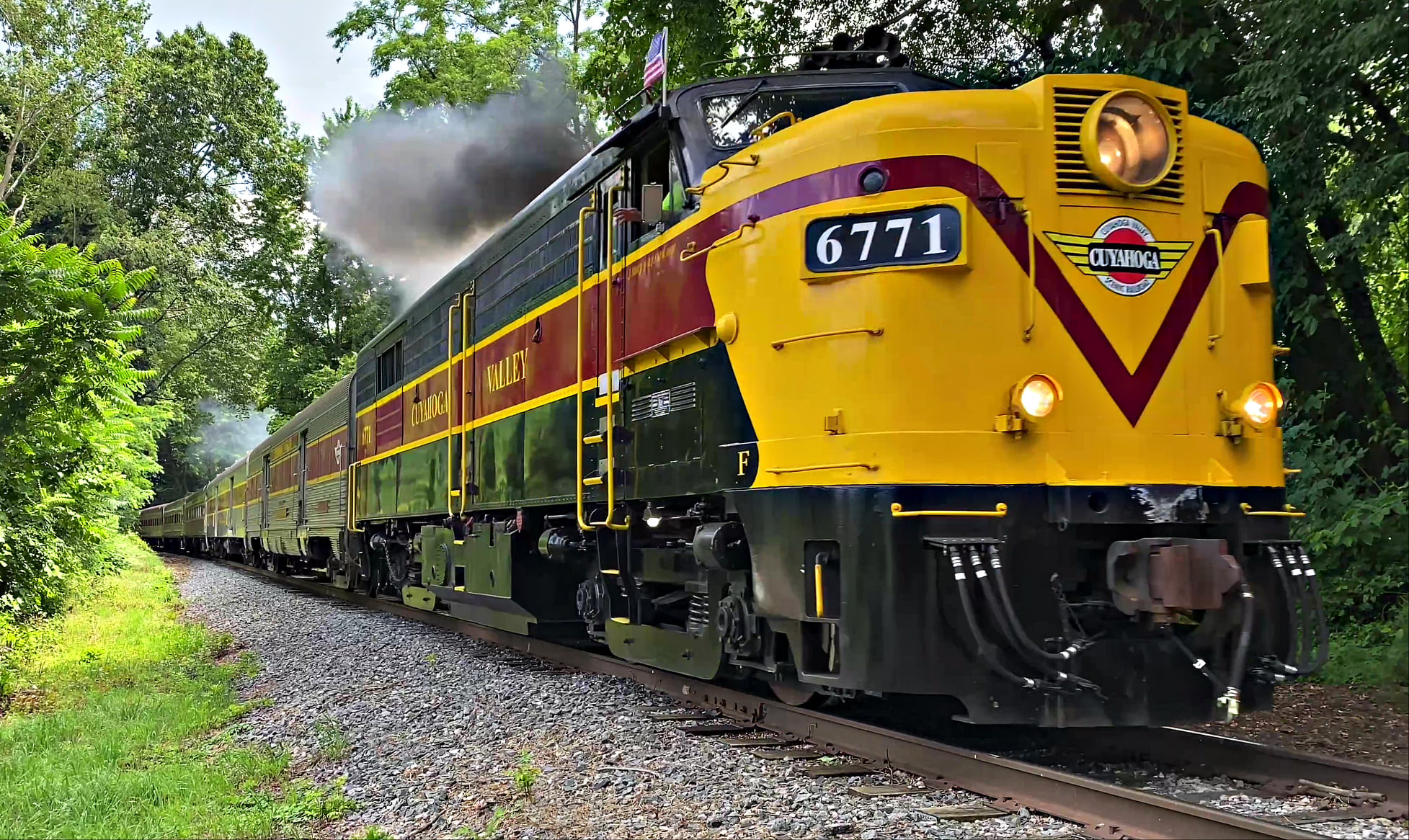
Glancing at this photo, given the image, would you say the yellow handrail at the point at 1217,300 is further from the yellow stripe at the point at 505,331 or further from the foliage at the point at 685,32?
the foliage at the point at 685,32

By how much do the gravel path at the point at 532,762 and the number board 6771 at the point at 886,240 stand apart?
2235mm

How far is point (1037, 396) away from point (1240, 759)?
1.78m

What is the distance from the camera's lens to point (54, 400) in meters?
9.59

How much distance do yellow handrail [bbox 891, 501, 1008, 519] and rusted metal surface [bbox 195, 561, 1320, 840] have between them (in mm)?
1013

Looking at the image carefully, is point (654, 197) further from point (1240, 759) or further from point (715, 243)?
point (1240, 759)

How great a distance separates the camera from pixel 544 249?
26.5 ft

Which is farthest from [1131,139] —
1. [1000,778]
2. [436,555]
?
[436,555]

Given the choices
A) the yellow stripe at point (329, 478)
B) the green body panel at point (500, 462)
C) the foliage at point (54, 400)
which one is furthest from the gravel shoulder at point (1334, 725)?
the yellow stripe at point (329, 478)

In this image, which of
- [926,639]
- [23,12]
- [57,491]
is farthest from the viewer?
[23,12]

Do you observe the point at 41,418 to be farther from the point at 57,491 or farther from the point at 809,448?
the point at 809,448

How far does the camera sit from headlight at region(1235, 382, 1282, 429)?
468cm

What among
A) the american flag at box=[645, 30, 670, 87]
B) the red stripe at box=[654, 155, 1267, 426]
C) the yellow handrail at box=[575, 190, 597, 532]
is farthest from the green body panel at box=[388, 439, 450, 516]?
the red stripe at box=[654, 155, 1267, 426]

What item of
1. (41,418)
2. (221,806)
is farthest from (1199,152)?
(41,418)

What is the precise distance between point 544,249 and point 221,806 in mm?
4591
